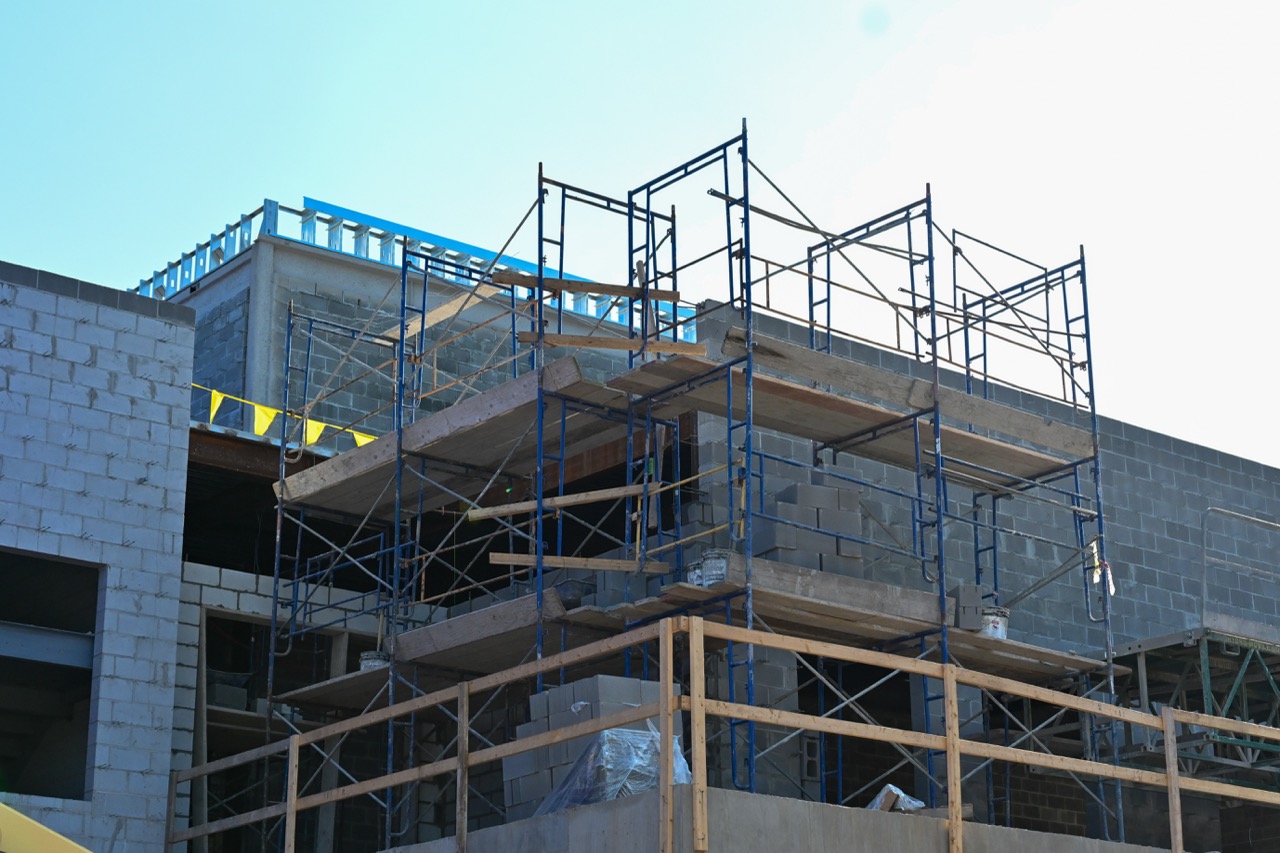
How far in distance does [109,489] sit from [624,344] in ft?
17.8

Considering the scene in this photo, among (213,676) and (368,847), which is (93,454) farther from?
(368,847)

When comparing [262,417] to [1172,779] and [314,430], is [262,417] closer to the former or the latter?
[314,430]

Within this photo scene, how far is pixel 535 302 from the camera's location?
62.6ft

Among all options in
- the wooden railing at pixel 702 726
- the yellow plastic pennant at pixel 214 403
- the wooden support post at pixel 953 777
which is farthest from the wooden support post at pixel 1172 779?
the yellow plastic pennant at pixel 214 403

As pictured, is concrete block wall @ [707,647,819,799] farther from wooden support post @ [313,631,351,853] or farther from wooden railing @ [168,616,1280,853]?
wooden railing @ [168,616,1280,853]

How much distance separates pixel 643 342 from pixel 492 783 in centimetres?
620

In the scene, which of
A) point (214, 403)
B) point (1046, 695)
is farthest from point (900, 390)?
point (214, 403)

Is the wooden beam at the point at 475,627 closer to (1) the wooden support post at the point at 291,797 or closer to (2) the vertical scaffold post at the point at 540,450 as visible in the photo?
Result: (2) the vertical scaffold post at the point at 540,450

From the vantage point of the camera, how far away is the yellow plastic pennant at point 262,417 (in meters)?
22.6

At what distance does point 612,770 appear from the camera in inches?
501

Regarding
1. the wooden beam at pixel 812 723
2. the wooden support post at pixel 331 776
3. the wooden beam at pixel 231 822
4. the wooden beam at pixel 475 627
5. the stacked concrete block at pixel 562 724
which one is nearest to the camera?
the wooden beam at pixel 812 723

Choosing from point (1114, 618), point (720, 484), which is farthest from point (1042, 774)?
point (720, 484)

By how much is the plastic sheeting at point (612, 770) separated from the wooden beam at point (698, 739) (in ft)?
5.33

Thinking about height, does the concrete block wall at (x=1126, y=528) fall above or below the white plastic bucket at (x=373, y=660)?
above
